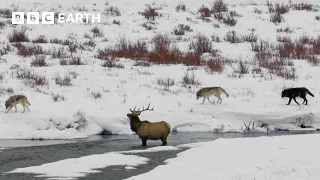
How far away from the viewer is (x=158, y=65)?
20.0 metres

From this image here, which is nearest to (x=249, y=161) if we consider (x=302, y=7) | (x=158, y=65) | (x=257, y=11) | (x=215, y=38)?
(x=158, y=65)

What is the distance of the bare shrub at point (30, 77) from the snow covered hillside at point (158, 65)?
0.03 metres

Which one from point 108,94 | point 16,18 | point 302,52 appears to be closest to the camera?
point 108,94

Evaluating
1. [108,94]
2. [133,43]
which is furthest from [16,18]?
[108,94]

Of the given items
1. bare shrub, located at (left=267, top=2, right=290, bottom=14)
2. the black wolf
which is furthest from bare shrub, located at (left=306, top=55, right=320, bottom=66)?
bare shrub, located at (left=267, top=2, right=290, bottom=14)

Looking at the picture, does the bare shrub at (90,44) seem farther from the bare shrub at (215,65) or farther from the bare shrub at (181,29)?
the bare shrub at (215,65)

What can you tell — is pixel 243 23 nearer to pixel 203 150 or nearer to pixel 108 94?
pixel 108 94

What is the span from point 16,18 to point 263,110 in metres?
15.6

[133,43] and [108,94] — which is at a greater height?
[133,43]

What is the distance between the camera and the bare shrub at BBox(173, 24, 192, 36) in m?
25.0

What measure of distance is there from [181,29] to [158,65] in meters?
5.76

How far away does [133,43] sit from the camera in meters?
22.5

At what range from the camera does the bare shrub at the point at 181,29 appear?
24984 mm

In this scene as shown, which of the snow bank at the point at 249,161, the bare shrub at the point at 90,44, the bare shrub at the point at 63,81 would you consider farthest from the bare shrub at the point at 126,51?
the snow bank at the point at 249,161
